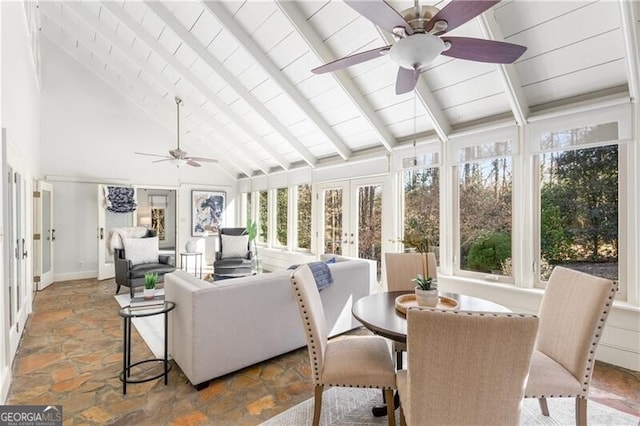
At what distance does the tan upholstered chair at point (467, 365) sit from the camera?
3.80ft

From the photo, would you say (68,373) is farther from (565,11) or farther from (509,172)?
(565,11)

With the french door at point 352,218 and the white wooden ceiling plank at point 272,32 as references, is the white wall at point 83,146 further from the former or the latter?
the french door at point 352,218

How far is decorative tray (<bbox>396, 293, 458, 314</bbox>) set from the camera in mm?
2123

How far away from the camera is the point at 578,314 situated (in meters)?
1.83

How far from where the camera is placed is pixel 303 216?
6797mm

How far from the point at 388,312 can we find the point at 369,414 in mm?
733

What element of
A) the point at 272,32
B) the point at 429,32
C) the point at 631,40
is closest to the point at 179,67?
the point at 272,32

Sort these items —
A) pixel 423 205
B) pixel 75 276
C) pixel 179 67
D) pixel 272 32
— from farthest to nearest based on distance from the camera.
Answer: pixel 75 276 < pixel 179 67 < pixel 423 205 < pixel 272 32

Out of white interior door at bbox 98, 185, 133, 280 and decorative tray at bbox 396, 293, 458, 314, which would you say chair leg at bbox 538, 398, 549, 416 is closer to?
decorative tray at bbox 396, 293, 458, 314

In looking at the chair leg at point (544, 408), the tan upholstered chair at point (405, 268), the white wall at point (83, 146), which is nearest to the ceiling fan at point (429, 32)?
the tan upholstered chair at point (405, 268)

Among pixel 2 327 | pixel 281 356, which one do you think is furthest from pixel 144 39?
pixel 281 356

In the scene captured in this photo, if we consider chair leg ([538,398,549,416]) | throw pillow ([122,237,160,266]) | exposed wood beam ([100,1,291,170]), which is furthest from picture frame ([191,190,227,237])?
chair leg ([538,398,549,416])

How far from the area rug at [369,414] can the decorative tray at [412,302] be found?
2.48 feet

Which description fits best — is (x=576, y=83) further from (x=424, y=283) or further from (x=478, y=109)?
(x=424, y=283)
